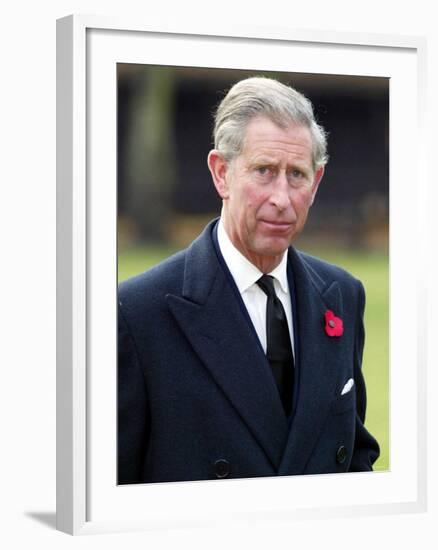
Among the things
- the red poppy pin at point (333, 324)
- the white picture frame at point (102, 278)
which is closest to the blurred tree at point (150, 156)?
the white picture frame at point (102, 278)

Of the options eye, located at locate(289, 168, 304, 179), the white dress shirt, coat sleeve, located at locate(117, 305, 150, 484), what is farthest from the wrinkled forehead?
coat sleeve, located at locate(117, 305, 150, 484)

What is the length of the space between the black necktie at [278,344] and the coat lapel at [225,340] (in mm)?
73

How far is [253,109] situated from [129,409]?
70.0 inches

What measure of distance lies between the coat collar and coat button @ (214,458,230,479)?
0.23 m

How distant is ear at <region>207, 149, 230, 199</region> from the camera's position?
797cm

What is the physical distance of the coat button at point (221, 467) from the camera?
26.3ft

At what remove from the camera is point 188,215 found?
7965mm

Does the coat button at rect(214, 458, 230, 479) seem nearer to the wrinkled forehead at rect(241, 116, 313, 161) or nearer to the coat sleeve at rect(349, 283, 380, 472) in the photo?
the coat sleeve at rect(349, 283, 380, 472)

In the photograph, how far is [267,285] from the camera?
8180 mm

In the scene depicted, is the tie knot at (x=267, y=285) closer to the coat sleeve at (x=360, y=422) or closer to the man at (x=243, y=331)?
the man at (x=243, y=331)

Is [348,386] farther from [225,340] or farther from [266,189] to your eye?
[266,189]

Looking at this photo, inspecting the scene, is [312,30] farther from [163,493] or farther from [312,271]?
[163,493]

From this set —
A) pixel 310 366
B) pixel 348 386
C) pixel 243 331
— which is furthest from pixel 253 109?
pixel 348 386

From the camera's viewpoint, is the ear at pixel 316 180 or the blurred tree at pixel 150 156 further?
the ear at pixel 316 180
